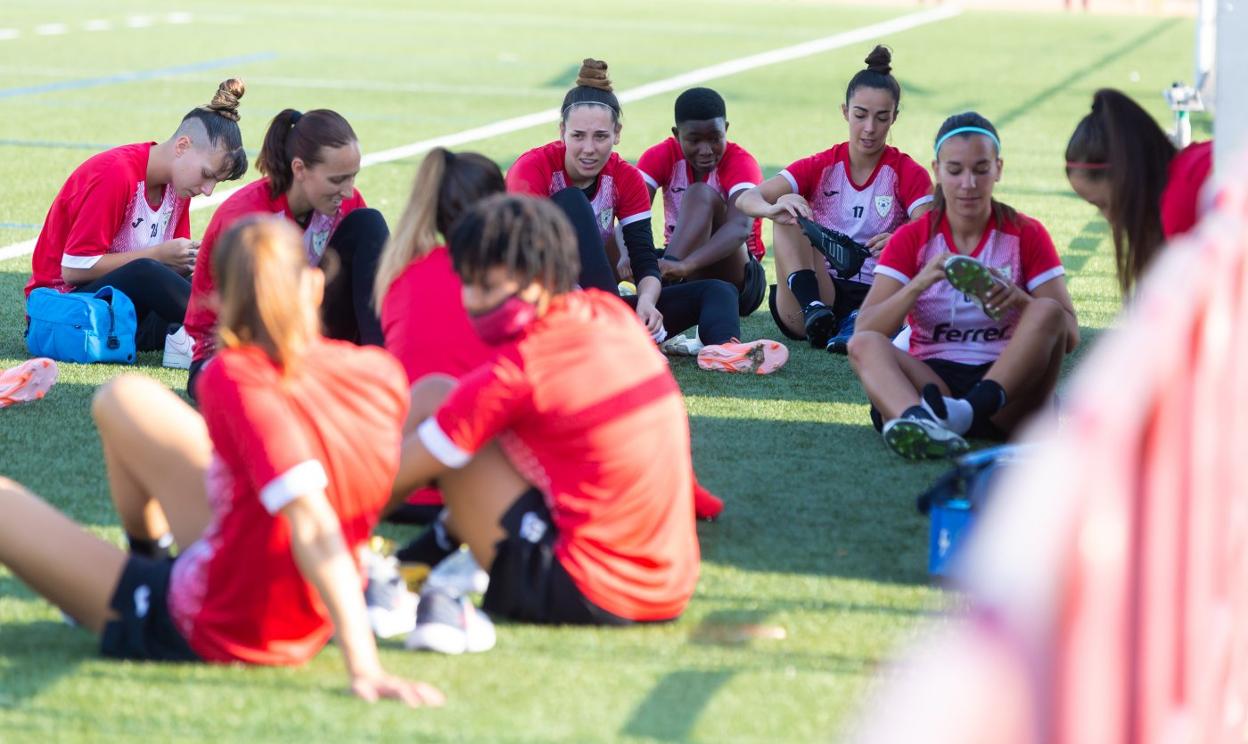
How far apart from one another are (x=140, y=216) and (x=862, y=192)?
3.17m

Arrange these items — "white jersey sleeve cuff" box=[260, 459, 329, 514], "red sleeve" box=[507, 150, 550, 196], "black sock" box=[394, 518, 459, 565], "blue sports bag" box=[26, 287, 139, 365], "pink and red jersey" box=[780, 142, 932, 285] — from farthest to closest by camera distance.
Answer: "pink and red jersey" box=[780, 142, 932, 285]
"red sleeve" box=[507, 150, 550, 196]
"blue sports bag" box=[26, 287, 139, 365]
"black sock" box=[394, 518, 459, 565]
"white jersey sleeve cuff" box=[260, 459, 329, 514]

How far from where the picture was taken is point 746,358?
7.20 metres

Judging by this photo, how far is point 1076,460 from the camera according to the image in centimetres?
169

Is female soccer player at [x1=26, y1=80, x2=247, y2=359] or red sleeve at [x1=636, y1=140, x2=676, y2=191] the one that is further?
red sleeve at [x1=636, y1=140, x2=676, y2=191]

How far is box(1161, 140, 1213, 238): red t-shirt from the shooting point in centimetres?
464

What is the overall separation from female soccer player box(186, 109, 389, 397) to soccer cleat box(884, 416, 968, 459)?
69.2 inches

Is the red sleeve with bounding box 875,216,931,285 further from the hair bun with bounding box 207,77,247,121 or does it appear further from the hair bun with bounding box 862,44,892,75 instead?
the hair bun with bounding box 207,77,247,121

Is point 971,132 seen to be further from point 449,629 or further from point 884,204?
point 449,629

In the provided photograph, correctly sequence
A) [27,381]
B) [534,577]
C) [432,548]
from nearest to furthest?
[534,577], [432,548], [27,381]

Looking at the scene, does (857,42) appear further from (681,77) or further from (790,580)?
(790,580)

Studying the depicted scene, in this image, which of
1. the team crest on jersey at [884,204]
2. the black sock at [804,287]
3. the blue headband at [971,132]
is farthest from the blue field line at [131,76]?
the blue headband at [971,132]

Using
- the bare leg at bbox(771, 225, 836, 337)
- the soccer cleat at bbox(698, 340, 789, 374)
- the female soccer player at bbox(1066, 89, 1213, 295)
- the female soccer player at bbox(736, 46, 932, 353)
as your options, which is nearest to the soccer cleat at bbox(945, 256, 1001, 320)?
the female soccer player at bbox(1066, 89, 1213, 295)

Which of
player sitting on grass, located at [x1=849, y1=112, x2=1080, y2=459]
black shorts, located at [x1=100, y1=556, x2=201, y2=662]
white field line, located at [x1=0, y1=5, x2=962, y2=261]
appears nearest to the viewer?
black shorts, located at [x1=100, y1=556, x2=201, y2=662]

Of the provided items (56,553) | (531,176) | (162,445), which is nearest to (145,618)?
(56,553)
